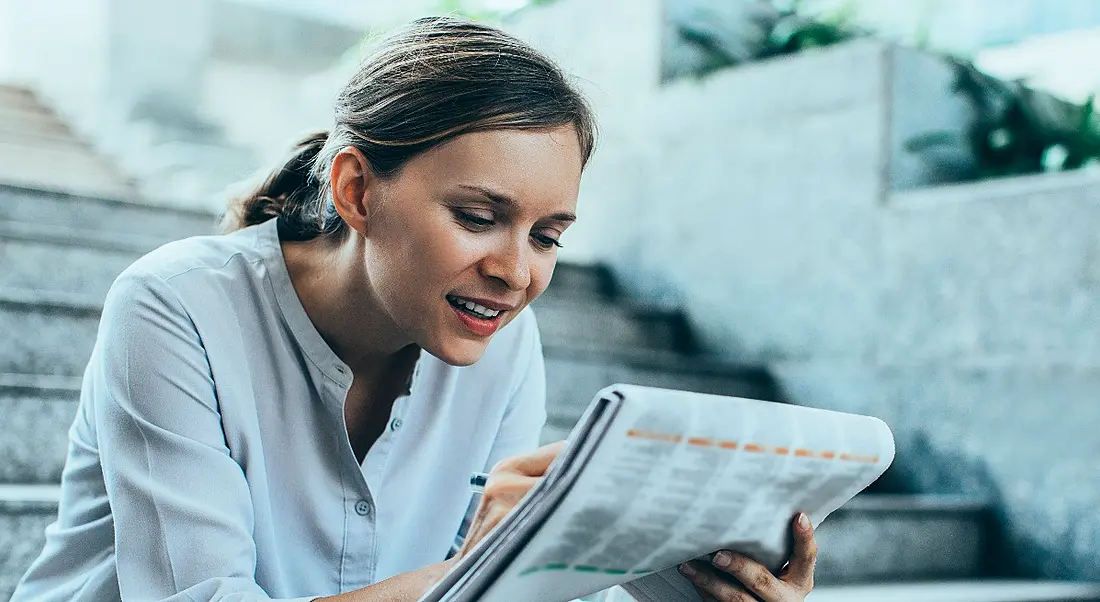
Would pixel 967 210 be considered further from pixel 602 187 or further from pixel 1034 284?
pixel 602 187

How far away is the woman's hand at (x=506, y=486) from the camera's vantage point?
→ 0.92 meters

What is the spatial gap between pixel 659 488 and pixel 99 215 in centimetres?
268

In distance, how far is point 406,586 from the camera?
100cm

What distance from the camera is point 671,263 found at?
3.61 m

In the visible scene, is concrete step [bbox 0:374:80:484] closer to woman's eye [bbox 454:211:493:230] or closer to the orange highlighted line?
woman's eye [bbox 454:211:493:230]

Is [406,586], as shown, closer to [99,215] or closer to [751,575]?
[751,575]

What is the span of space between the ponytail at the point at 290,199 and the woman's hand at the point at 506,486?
55cm

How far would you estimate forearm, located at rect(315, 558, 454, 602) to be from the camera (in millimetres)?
995

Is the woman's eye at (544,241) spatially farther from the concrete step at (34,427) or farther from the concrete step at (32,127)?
the concrete step at (32,127)

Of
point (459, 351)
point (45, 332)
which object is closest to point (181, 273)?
point (459, 351)

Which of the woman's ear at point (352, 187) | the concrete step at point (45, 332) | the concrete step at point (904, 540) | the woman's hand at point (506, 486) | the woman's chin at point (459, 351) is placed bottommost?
the concrete step at point (904, 540)

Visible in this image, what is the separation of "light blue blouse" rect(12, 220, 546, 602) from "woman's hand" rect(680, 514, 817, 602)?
0.42 meters

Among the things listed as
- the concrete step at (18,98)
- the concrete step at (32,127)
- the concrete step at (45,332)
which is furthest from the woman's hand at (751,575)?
the concrete step at (18,98)

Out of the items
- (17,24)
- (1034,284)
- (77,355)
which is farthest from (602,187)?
(17,24)
